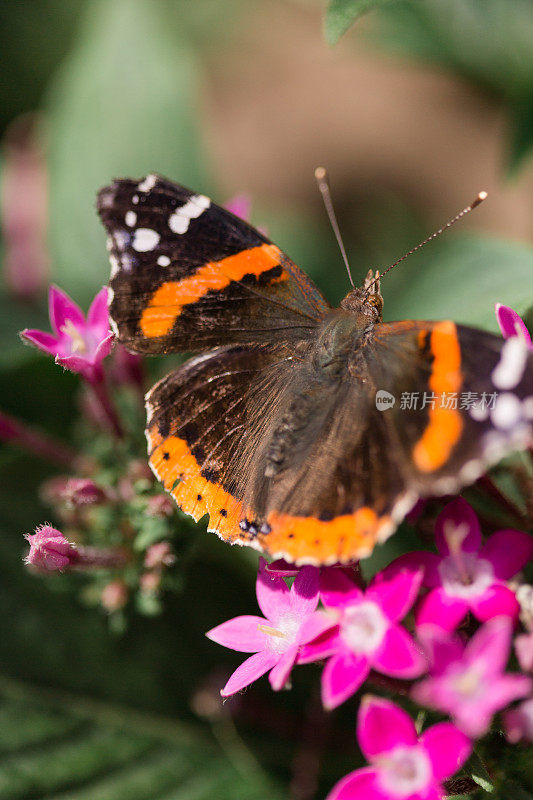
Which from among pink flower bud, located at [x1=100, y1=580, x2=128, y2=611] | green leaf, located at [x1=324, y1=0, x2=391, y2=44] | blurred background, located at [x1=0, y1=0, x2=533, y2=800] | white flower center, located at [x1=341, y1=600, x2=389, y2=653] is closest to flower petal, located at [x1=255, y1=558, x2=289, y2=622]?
white flower center, located at [x1=341, y1=600, x2=389, y2=653]

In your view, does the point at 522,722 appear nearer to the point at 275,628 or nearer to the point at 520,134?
the point at 275,628

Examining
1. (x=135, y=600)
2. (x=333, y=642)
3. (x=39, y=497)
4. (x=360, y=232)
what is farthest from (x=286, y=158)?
(x=333, y=642)

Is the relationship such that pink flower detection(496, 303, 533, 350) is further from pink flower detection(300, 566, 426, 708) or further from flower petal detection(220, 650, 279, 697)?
flower petal detection(220, 650, 279, 697)

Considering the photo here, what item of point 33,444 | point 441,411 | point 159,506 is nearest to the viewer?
point 441,411

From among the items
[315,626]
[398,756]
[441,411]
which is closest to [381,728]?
[398,756]

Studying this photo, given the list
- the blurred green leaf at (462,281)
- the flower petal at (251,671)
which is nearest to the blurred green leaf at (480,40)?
the blurred green leaf at (462,281)

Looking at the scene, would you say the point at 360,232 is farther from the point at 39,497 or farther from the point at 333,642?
the point at 333,642

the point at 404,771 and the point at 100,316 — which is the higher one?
the point at 100,316

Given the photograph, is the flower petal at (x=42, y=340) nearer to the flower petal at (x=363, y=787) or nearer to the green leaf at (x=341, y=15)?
the green leaf at (x=341, y=15)
